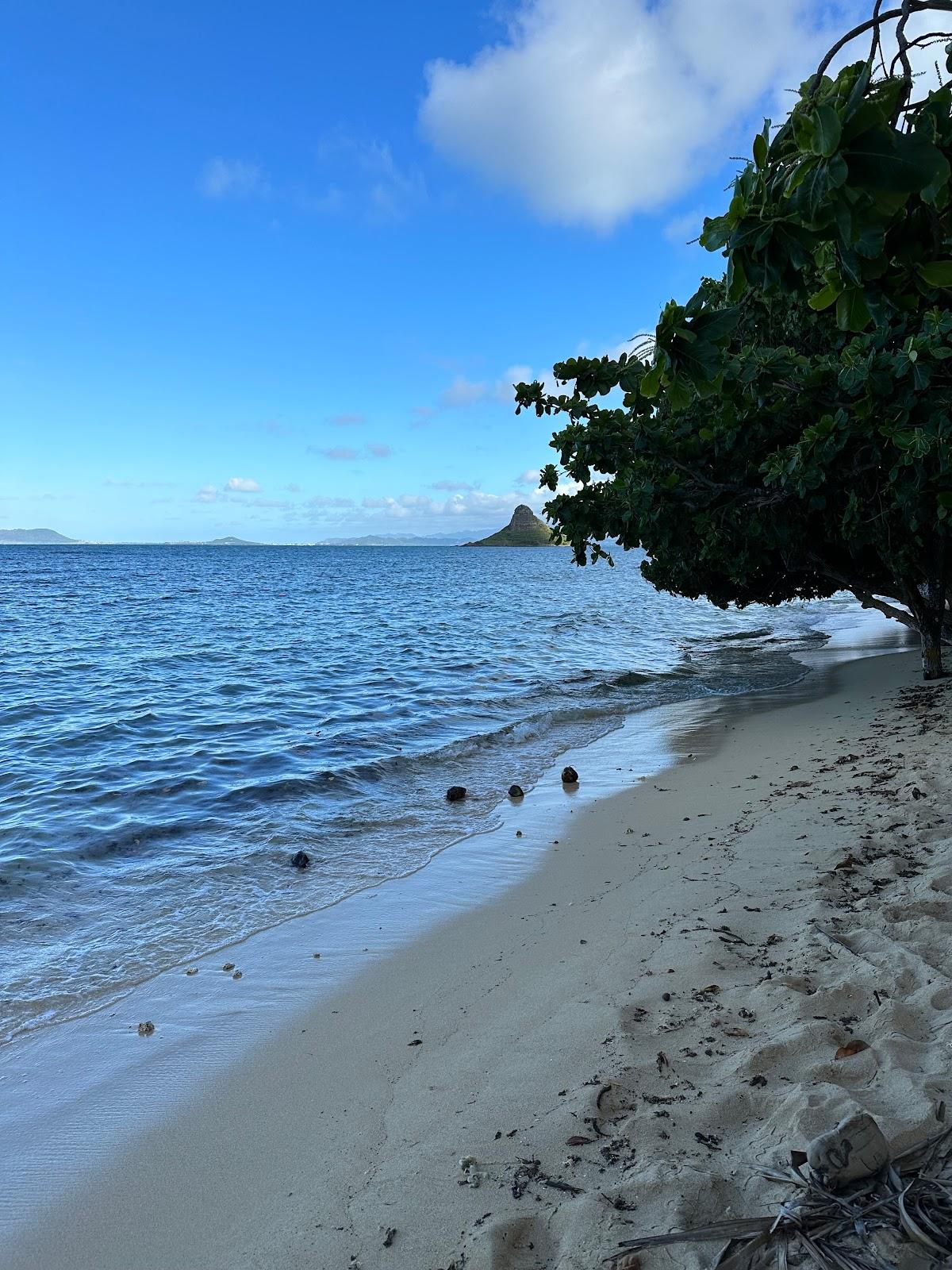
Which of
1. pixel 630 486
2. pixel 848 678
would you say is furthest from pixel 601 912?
pixel 848 678

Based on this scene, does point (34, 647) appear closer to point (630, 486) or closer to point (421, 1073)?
point (630, 486)

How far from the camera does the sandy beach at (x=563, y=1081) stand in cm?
267

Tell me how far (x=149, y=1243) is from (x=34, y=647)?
76.8ft

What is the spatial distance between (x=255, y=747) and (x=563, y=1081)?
360 inches

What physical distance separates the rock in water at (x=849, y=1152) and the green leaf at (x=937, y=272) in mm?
2389

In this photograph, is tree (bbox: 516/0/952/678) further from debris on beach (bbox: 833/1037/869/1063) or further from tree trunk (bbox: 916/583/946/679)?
debris on beach (bbox: 833/1037/869/1063)

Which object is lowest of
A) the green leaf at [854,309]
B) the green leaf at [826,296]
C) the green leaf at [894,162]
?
the green leaf at [854,309]

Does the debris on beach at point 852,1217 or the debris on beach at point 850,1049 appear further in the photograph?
the debris on beach at point 850,1049

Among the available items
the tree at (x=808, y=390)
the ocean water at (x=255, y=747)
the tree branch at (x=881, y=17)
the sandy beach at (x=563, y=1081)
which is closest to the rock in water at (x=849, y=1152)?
the sandy beach at (x=563, y=1081)

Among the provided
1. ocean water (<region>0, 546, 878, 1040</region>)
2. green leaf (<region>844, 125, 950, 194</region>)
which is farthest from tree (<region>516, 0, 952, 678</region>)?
ocean water (<region>0, 546, 878, 1040</region>)

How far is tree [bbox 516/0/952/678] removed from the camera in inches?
75.8

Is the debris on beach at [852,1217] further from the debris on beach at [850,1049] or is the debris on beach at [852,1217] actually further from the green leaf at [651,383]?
the green leaf at [651,383]

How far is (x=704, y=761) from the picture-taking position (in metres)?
10.2

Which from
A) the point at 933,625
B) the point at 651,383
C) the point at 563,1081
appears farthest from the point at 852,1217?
the point at 933,625
